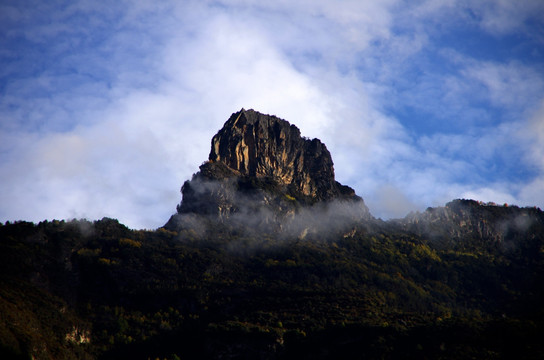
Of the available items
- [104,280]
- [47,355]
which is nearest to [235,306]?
[104,280]

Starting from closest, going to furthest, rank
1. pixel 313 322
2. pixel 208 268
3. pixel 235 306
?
1. pixel 313 322
2. pixel 235 306
3. pixel 208 268

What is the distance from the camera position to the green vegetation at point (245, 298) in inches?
4862

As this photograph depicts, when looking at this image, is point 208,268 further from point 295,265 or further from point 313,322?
point 313,322

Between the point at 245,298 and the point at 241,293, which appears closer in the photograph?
the point at 245,298

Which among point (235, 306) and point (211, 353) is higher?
point (235, 306)

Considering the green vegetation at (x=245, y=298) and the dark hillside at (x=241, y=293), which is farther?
the dark hillside at (x=241, y=293)

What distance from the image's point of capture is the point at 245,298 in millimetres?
149500

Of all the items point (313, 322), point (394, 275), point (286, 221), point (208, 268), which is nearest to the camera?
point (313, 322)

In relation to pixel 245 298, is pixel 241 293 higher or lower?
higher

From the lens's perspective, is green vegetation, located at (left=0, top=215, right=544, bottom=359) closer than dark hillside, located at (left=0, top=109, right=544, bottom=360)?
Yes

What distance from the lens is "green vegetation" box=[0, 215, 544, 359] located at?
123500 mm

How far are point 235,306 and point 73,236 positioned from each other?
47523 millimetres

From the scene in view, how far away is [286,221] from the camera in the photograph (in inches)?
7702

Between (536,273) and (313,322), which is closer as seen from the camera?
(313,322)
